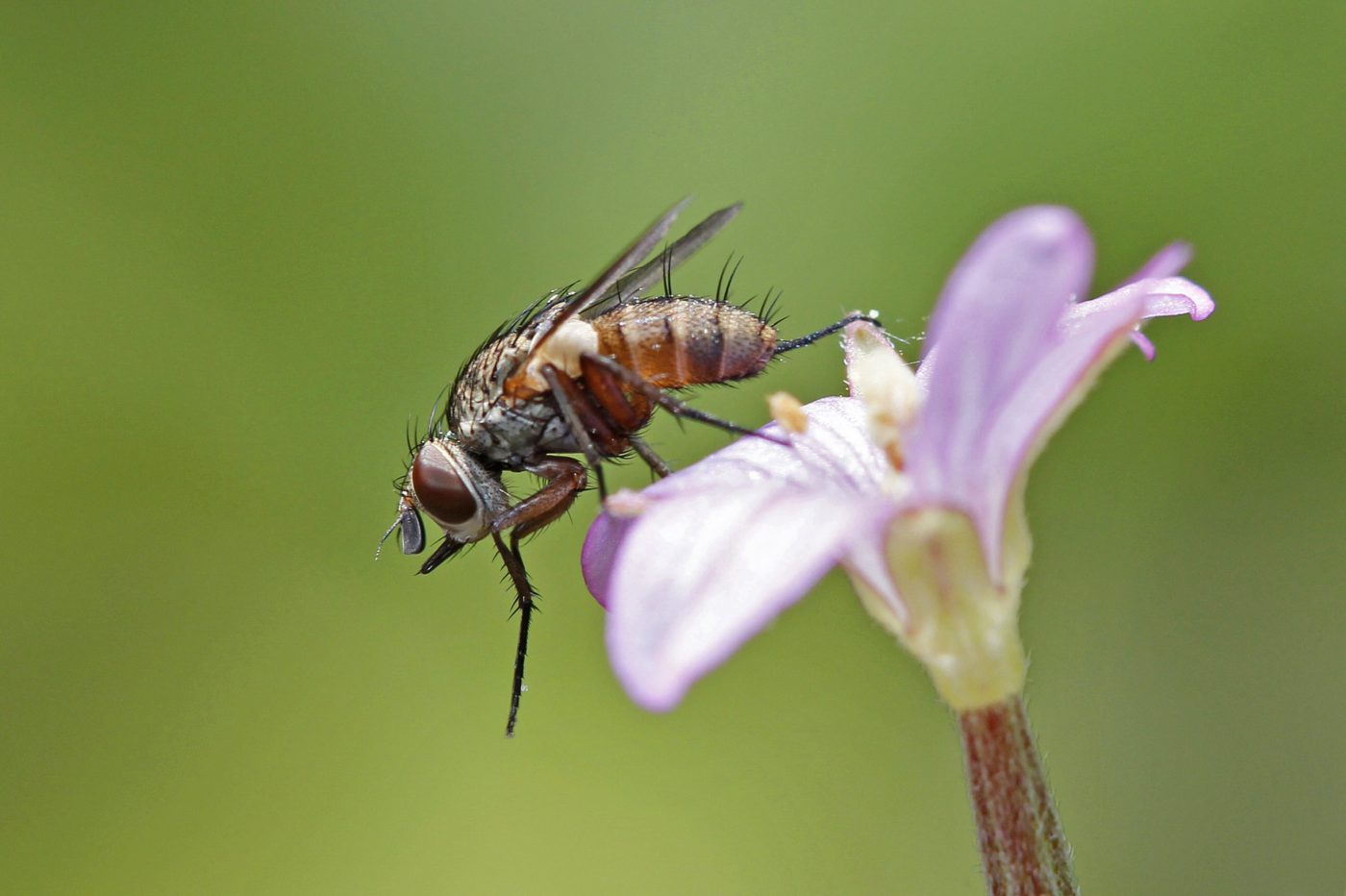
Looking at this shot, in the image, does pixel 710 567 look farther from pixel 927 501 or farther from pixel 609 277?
pixel 609 277

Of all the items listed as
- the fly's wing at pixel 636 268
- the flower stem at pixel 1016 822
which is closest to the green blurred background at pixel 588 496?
the fly's wing at pixel 636 268

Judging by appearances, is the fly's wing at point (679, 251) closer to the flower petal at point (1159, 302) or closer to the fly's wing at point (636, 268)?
the fly's wing at point (636, 268)

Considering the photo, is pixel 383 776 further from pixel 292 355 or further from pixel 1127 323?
pixel 1127 323

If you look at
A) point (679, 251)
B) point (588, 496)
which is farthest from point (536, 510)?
point (588, 496)

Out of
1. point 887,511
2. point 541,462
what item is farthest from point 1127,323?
point 541,462

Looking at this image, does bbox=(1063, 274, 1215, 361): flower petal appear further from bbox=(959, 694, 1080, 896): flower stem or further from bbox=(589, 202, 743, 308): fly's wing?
bbox=(589, 202, 743, 308): fly's wing
